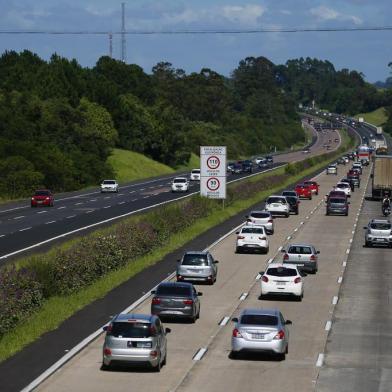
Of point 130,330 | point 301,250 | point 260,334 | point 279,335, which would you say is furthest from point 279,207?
point 130,330

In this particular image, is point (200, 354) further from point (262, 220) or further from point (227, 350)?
point (262, 220)

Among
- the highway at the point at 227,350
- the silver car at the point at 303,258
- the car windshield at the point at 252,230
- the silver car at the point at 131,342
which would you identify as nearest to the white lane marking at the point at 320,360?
the highway at the point at 227,350

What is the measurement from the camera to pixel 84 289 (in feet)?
130

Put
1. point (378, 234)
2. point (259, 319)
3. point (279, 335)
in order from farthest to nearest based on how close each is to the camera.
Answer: point (378, 234) < point (259, 319) < point (279, 335)

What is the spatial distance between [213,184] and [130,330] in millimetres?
56023

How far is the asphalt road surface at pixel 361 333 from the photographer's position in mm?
25750

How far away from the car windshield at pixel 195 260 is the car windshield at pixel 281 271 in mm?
4262

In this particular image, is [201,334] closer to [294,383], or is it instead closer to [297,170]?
[294,383]

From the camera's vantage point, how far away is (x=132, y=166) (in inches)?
5837

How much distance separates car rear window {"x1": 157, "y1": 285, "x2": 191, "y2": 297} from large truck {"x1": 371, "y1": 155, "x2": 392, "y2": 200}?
217ft

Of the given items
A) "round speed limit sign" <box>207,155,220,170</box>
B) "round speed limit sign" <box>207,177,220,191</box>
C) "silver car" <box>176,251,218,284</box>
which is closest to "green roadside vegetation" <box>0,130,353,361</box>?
"silver car" <box>176,251,218,284</box>

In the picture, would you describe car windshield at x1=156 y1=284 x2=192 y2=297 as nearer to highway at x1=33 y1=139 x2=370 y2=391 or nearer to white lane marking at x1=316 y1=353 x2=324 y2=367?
highway at x1=33 y1=139 x2=370 y2=391

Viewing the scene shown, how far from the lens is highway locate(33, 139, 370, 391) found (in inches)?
977

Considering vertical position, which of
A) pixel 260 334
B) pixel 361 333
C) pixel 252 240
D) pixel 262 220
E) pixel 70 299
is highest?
pixel 260 334
